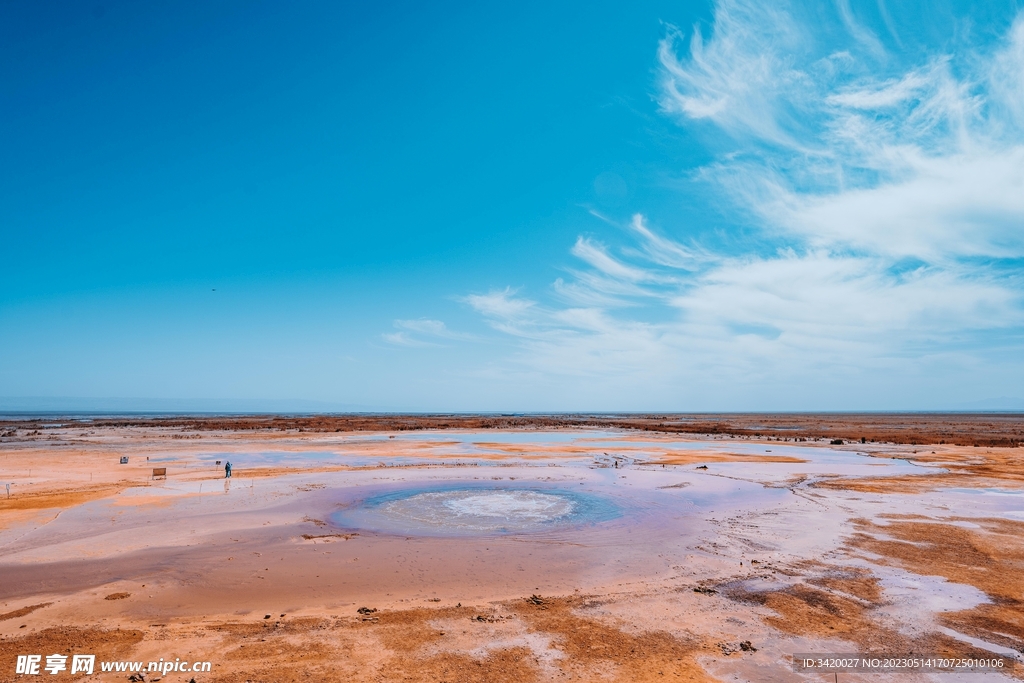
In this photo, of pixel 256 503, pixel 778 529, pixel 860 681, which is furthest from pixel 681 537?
pixel 256 503

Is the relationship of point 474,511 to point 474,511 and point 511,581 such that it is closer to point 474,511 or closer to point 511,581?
point 474,511

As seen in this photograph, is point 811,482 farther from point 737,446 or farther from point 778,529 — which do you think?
point 737,446

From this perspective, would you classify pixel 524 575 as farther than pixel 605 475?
No

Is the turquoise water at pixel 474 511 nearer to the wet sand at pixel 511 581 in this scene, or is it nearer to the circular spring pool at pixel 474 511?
the circular spring pool at pixel 474 511

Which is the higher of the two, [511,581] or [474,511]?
[511,581]

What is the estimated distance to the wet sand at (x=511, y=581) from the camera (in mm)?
8516

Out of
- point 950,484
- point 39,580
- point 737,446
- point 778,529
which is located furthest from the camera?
point 737,446

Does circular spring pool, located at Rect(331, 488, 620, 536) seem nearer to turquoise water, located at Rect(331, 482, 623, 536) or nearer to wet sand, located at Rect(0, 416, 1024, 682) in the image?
turquoise water, located at Rect(331, 482, 623, 536)

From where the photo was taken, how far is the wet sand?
8.52 meters

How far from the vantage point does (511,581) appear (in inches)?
483

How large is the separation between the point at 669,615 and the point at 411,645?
204 inches

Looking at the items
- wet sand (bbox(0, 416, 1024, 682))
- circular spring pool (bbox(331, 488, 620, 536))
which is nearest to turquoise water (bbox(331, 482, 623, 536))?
circular spring pool (bbox(331, 488, 620, 536))

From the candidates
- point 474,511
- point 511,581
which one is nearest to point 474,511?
point 474,511

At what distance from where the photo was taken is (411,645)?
28.9 feet
